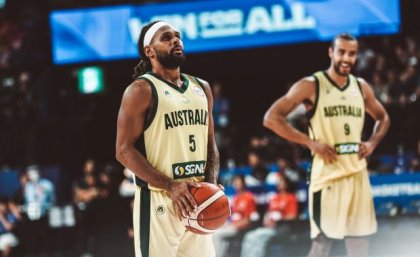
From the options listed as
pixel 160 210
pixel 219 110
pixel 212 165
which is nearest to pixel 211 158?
pixel 212 165

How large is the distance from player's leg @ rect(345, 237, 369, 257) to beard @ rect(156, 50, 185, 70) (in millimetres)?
2506

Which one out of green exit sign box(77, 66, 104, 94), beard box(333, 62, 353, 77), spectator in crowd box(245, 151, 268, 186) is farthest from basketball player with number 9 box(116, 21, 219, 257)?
green exit sign box(77, 66, 104, 94)

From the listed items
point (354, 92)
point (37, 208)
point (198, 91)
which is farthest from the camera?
point (37, 208)

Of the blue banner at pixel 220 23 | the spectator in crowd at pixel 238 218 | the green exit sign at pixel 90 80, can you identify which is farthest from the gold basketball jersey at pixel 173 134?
the blue banner at pixel 220 23

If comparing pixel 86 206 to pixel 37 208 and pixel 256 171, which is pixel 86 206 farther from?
pixel 256 171

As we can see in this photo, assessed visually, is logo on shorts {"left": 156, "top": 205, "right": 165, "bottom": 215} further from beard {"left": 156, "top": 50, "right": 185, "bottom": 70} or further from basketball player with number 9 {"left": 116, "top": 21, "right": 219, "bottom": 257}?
beard {"left": 156, "top": 50, "right": 185, "bottom": 70}

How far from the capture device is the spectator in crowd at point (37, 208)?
1077 centimetres

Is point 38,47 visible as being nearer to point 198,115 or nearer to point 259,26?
point 259,26

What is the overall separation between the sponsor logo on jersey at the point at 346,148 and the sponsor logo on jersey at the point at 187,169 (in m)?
2.08

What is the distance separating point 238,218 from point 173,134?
5760 millimetres

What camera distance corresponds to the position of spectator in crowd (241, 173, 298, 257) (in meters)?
9.00

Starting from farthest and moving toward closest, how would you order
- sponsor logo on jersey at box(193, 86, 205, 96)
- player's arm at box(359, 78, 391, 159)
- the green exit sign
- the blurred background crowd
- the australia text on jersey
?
the green exit sign, the blurred background crowd, player's arm at box(359, 78, 391, 159), sponsor logo on jersey at box(193, 86, 205, 96), the australia text on jersey

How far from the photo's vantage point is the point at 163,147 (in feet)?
14.2

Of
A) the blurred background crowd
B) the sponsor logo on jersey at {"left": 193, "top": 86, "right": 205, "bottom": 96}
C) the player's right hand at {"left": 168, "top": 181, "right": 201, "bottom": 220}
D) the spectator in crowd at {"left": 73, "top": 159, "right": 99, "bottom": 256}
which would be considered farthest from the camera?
the spectator in crowd at {"left": 73, "top": 159, "right": 99, "bottom": 256}
